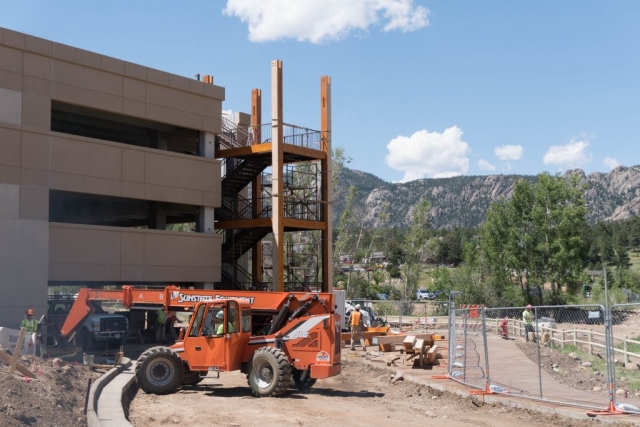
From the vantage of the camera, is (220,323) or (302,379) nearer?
(220,323)

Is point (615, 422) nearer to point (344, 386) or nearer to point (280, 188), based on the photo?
point (344, 386)

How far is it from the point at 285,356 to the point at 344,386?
3.80 m

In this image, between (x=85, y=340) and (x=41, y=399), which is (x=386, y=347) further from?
(x=41, y=399)

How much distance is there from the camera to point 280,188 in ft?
126

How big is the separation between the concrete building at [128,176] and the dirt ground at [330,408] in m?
13.2

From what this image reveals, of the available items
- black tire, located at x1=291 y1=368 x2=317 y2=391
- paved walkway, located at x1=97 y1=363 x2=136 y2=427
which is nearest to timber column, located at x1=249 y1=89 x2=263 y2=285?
paved walkway, located at x1=97 y1=363 x2=136 y2=427

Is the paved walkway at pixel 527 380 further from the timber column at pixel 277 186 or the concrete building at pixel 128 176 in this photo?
the concrete building at pixel 128 176

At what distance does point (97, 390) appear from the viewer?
1730 centimetres

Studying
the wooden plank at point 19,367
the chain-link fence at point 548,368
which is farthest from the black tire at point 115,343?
the wooden plank at point 19,367

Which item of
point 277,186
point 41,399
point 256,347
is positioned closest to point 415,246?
point 277,186

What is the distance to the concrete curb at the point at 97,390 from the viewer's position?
13400mm

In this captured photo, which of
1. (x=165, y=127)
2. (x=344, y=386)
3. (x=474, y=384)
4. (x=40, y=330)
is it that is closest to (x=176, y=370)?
(x=344, y=386)

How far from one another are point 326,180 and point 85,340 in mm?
16550

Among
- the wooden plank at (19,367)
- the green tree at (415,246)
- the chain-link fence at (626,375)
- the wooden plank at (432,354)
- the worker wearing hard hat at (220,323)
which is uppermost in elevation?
the green tree at (415,246)
